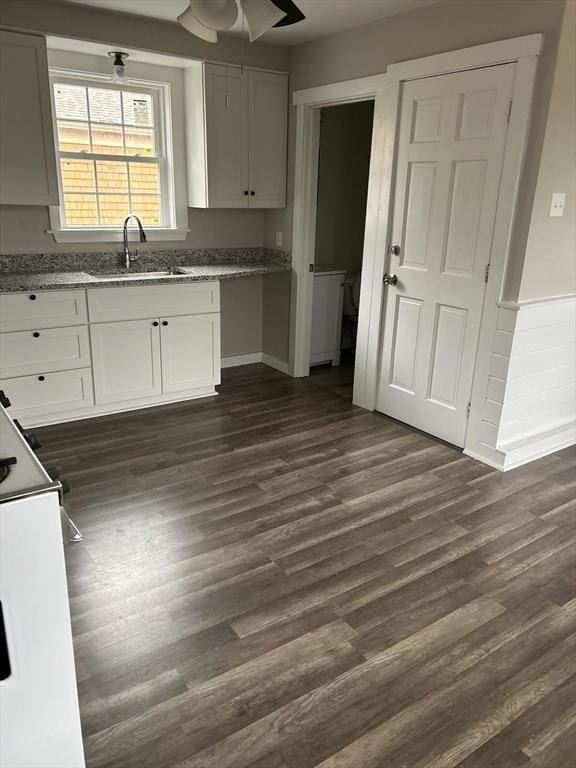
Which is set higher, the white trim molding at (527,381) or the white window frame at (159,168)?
the white window frame at (159,168)

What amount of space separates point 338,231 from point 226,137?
1438mm

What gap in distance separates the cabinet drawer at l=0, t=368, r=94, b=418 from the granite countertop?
55cm

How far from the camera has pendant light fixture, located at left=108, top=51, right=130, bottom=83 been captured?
392 cm

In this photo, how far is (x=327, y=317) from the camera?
5180 millimetres

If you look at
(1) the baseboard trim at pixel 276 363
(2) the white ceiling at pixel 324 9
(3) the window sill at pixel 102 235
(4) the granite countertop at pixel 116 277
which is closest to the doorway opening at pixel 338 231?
(1) the baseboard trim at pixel 276 363

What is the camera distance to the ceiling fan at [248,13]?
1910mm

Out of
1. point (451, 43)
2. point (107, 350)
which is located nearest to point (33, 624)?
point (107, 350)

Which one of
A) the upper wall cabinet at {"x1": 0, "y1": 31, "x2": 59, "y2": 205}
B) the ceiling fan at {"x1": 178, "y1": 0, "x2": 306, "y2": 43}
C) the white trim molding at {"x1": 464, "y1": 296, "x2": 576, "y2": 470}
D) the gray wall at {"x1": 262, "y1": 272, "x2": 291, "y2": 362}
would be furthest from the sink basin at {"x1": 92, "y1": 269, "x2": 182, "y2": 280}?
the white trim molding at {"x1": 464, "y1": 296, "x2": 576, "y2": 470}

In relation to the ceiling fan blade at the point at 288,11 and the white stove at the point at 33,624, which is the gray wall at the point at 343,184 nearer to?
the ceiling fan blade at the point at 288,11

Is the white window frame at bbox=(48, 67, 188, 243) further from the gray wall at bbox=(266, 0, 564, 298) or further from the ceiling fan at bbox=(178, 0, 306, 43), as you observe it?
the ceiling fan at bbox=(178, 0, 306, 43)

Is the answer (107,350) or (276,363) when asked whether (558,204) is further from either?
(107,350)

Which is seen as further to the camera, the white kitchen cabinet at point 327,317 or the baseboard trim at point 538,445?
the white kitchen cabinet at point 327,317

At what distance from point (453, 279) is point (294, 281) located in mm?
1601

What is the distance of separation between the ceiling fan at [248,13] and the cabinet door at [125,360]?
217cm
